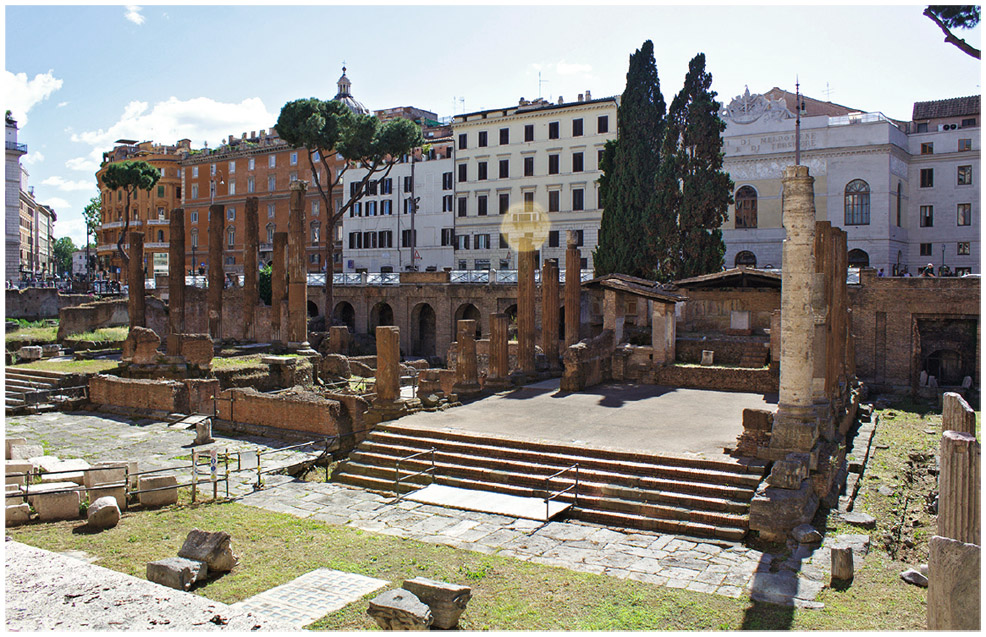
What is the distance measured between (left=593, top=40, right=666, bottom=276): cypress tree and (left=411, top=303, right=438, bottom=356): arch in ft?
38.3

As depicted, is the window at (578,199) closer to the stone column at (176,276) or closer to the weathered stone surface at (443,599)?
the stone column at (176,276)

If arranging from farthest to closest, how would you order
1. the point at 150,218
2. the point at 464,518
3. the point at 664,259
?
the point at 150,218
the point at 664,259
the point at 464,518

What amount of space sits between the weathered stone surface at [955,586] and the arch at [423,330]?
33959 millimetres

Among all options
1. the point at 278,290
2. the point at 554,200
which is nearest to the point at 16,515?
the point at 278,290

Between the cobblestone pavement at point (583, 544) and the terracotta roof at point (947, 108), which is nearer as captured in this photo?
the cobblestone pavement at point (583, 544)

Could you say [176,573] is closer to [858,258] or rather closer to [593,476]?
[593,476]

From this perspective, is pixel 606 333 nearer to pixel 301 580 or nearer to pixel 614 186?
pixel 614 186

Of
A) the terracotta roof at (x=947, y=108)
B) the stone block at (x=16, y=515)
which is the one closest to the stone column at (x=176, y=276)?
the stone block at (x=16, y=515)

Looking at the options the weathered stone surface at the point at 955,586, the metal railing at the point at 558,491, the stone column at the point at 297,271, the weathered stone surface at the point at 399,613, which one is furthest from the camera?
the stone column at the point at 297,271

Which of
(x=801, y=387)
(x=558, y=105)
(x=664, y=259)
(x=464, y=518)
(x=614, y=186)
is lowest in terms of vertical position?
(x=464, y=518)

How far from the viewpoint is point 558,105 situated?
44.6m

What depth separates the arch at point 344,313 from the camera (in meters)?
43.1

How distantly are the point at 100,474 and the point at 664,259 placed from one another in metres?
24.1

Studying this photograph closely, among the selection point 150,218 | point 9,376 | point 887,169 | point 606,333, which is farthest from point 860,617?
point 150,218
